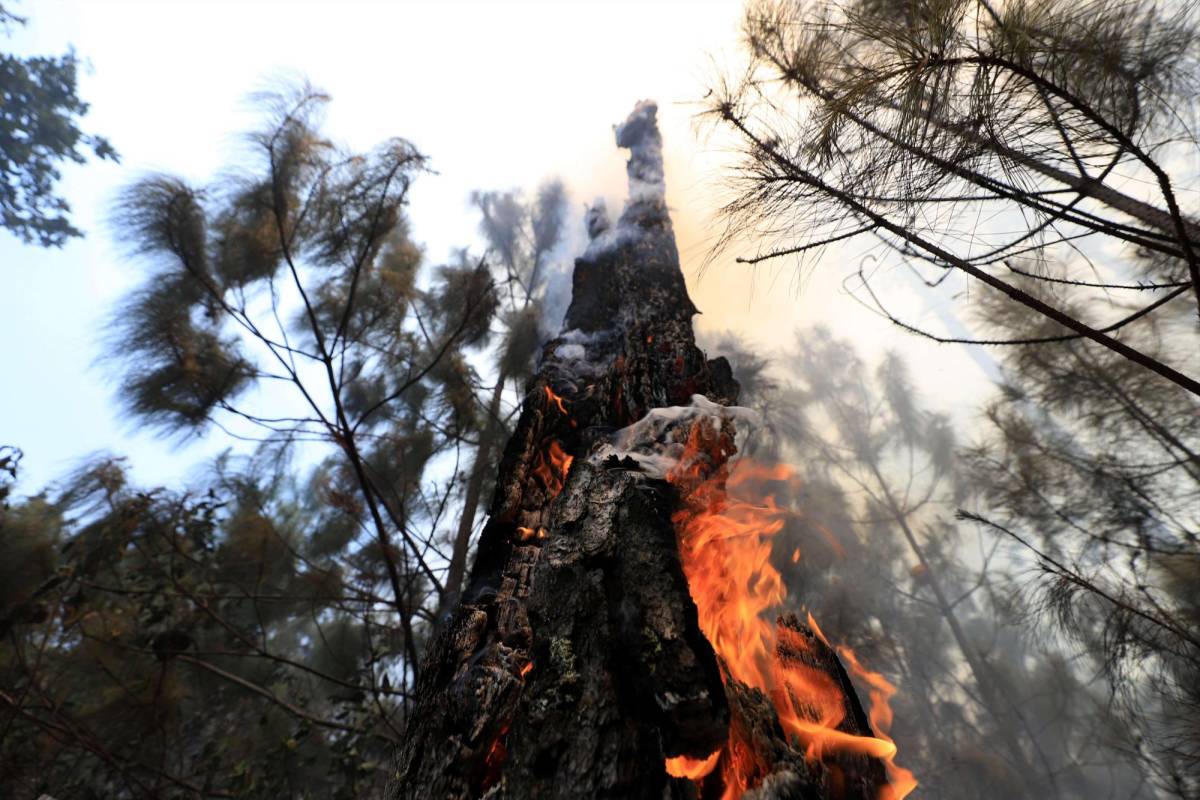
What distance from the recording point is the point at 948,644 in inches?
472

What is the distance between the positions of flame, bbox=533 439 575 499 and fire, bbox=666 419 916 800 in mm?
627

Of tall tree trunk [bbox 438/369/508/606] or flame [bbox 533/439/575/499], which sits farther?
tall tree trunk [bbox 438/369/508/606]

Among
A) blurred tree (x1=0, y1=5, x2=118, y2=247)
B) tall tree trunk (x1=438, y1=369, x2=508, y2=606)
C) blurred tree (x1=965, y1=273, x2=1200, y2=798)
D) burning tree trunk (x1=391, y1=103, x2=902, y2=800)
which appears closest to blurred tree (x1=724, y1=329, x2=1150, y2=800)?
blurred tree (x1=965, y1=273, x2=1200, y2=798)

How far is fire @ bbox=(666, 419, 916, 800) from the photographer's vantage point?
1.42 meters

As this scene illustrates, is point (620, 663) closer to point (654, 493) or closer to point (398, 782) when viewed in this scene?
point (654, 493)

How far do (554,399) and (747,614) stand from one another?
1346 mm

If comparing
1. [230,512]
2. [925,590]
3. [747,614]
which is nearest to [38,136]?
[230,512]

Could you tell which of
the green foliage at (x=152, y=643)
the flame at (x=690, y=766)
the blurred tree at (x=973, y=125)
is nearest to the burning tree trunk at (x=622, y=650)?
the flame at (x=690, y=766)

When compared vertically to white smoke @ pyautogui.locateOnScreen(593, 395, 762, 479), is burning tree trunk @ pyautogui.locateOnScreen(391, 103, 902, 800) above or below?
below

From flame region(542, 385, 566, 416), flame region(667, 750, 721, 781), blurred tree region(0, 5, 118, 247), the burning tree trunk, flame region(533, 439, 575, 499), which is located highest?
blurred tree region(0, 5, 118, 247)

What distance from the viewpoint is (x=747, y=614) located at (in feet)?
6.08

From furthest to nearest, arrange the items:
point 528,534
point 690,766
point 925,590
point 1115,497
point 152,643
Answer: point 925,590, point 1115,497, point 152,643, point 528,534, point 690,766

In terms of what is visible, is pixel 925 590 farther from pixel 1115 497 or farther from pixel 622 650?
pixel 622 650

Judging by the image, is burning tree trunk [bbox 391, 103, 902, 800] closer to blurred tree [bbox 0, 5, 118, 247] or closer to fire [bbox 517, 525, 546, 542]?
fire [bbox 517, 525, 546, 542]
